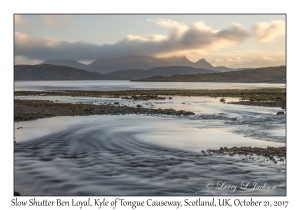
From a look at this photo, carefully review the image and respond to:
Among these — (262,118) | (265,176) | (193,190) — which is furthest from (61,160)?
(262,118)

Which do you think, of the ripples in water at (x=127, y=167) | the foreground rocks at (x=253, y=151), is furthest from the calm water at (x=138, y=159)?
the foreground rocks at (x=253, y=151)

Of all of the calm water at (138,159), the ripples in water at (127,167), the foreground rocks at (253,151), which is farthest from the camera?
the foreground rocks at (253,151)

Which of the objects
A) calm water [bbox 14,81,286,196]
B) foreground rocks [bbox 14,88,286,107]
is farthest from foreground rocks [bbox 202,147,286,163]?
foreground rocks [bbox 14,88,286,107]

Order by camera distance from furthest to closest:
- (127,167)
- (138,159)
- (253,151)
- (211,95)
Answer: (211,95) → (253,151) → (138,159) → (127,167)

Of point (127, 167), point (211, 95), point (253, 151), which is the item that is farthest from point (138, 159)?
point (211, 95)

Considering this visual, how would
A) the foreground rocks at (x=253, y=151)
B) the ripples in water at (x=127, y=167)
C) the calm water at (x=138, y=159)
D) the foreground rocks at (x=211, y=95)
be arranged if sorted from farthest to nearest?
1. the foreground rocks at (x=211, y=95)
2. the foreground rocks at (x=253, y=151)
3. the calm water at (x=138, y=159)
4. the ripples in water at (x=127, y=167)

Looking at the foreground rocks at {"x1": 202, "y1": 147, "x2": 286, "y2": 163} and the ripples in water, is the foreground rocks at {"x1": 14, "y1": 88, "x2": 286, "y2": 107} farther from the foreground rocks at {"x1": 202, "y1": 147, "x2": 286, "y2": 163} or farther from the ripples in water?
the ripples in water

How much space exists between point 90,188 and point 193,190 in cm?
384

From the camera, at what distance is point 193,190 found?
Result: 11.1m

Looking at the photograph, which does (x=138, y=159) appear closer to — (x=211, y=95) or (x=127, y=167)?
(x=127, y=167)

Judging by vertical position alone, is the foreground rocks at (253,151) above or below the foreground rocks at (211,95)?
below

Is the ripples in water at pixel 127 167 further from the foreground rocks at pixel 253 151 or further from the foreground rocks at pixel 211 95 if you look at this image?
the foreground rocks at pixel 211 95

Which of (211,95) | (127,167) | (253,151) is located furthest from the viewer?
(211,95)
